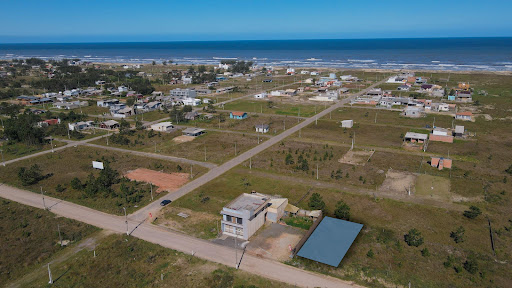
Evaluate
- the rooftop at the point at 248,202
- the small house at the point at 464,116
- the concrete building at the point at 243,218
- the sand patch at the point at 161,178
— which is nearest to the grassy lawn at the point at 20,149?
the sand patch at the point at 161,178

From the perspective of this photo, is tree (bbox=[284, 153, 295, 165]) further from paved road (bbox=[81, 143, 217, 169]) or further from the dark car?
the dark car

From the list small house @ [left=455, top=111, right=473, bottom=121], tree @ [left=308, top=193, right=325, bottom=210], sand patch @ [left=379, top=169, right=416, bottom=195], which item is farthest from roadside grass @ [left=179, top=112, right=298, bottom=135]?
small house @ [left=455, top=111, right=473, bottom=121]

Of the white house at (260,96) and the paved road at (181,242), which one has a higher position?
the white house at (260,96)

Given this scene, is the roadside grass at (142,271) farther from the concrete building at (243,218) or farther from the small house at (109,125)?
the small house at (109,125)

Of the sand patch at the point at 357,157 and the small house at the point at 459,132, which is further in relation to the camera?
the small house at the point at 459,132

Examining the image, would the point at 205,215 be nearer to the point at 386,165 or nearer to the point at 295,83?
the point at 386,165

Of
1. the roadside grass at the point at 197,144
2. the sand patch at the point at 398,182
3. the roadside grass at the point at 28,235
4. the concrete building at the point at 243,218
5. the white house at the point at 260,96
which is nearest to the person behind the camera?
the roadside grass at the point at 28,235

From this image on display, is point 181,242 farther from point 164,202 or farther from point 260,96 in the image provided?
point 260,96

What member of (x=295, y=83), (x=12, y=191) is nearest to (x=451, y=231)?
(x=12, y=191)

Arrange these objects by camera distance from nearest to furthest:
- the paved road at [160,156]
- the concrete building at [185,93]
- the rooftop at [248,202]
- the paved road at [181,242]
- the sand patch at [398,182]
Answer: the paved road at [181,242], the rooftop at [248,202], the sand patch at [398,182], the paved road at [160,156], the concrete building at [185,93]
